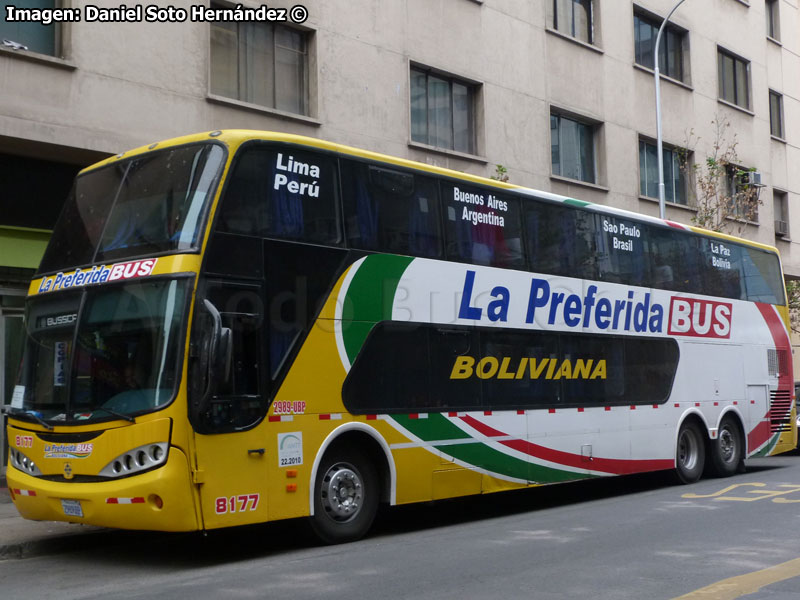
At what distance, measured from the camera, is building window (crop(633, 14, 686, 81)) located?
27594 mm

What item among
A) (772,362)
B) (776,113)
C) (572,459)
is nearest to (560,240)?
(572,459)

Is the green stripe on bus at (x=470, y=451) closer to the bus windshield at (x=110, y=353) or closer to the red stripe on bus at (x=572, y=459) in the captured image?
the red stripe on bus at (x=572, y=459)

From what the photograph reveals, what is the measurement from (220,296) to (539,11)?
16.8m

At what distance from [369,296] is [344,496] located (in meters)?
2.04

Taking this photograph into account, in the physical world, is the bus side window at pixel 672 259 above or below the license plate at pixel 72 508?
above

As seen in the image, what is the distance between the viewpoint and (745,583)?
7.30 meters

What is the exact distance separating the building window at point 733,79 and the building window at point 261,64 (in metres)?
17.6

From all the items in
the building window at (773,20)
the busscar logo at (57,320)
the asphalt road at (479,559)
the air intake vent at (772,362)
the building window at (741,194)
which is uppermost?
the building window at (773,20)

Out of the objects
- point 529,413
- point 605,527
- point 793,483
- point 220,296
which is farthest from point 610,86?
point 220,296

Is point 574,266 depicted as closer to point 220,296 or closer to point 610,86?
point 220,296

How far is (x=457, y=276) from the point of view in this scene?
1141 cm

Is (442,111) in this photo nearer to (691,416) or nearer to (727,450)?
(691,416)

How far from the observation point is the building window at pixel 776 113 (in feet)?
112

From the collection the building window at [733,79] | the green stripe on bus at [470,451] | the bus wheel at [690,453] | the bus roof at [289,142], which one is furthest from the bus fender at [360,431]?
the building window at [733,79]
